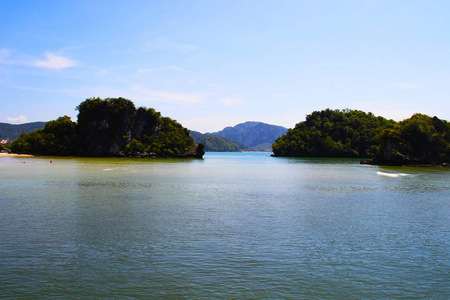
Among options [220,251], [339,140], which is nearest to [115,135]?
[339,140]

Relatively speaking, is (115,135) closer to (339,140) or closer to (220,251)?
(339,140)

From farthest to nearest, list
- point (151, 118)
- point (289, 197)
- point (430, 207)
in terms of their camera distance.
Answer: point (151, 118)
point (289, 197)
point (430, 207)

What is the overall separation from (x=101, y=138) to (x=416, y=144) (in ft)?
434

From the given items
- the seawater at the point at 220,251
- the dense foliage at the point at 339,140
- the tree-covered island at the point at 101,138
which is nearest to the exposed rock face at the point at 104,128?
the tree-covered island at the point at 101,138

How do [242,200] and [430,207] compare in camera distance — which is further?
[242,200]

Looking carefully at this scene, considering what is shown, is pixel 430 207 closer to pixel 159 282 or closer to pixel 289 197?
pixel 289 197

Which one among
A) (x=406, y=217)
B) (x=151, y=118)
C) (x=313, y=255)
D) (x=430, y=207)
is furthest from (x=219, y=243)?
(x=151, y=118)

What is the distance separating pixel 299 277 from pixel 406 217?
15.3 meters

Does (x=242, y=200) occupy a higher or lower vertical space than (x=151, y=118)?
lower

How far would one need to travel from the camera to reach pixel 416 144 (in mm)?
98625

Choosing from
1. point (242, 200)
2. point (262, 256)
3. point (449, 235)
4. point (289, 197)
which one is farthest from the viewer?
point (289, 197)

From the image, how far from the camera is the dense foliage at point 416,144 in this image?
97.1 m

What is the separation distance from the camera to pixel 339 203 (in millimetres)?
29312

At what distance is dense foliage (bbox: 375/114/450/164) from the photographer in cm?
9712
